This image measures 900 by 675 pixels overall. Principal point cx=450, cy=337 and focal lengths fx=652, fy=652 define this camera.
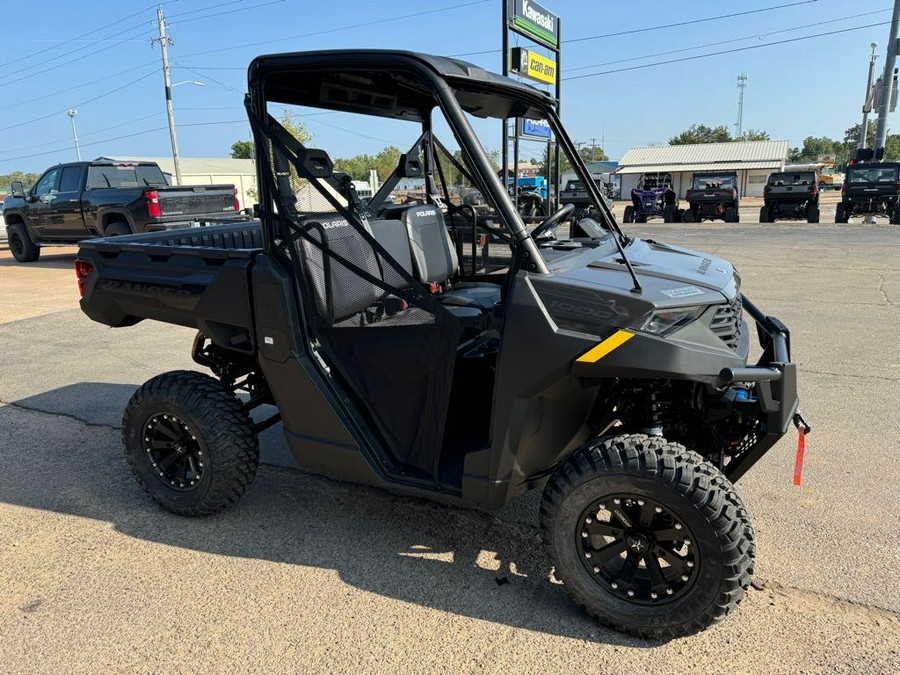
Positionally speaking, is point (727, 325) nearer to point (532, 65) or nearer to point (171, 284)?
point (171, 284)

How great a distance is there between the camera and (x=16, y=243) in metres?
15.5

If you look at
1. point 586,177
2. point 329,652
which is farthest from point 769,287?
point 329,652

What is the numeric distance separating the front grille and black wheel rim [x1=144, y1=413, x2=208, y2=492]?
2490 millimetres

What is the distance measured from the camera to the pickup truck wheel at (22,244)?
49.6ft

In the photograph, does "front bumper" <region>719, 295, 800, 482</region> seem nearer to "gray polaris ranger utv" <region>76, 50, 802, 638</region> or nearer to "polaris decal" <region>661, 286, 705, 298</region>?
"gray polaris ranger utv" <region>76, 50, 802, 638</region>

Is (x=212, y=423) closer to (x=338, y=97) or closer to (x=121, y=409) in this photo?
(x=338, y=97)

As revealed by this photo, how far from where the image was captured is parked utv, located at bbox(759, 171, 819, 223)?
21000 millimetres

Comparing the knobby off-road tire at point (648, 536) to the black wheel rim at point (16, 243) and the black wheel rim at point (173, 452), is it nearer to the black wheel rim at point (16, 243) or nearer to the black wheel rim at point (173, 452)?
the black wheel rim at point (173, 452)

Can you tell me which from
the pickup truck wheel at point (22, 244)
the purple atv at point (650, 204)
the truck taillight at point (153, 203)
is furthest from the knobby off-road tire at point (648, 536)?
the purple atv at point (650, 204)

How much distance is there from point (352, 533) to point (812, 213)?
2202cm

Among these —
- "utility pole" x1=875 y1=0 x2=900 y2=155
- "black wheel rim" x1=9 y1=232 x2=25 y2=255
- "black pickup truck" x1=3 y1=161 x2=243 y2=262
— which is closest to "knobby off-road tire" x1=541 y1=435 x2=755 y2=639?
"black pickup truck" x1=3 y1=161 x2=243 y2=262

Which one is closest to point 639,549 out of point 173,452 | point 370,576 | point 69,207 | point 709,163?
point 370,576

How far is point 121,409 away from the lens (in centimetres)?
511

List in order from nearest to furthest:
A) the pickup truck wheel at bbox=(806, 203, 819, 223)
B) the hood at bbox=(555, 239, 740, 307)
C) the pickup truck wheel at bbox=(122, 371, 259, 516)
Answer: the hood at bbox=(555, 239, 740, 307) < the pickup truck wheel at bbox=(122, 371, 259, 516) < the pickup truck wheel at bbox=(806, 203, 819, 223)
